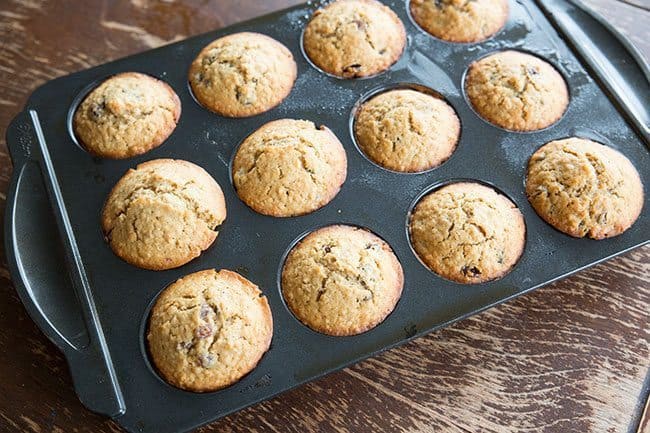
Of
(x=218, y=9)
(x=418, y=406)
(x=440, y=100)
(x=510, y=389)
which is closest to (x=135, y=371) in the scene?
(x=418, y=406)

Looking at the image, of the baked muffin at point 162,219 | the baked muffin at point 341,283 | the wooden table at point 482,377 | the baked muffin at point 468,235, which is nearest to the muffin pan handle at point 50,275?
the baked muffin at point 162,219

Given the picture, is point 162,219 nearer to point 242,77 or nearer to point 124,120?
point 124,120

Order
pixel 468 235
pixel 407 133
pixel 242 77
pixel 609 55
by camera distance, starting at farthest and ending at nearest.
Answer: pixel 609 55 < pixel 242 77 < pixel 407 133 < pixel 468 235

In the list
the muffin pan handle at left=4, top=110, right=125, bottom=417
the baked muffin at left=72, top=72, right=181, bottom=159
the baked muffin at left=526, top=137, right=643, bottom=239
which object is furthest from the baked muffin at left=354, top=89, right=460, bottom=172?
the muffin pan handle at left=4, top=110, right=125, bottom=417

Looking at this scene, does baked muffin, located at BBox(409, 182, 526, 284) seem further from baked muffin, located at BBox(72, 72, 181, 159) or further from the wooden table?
baked muffin, located at BBox(72, 72, 181, 159)

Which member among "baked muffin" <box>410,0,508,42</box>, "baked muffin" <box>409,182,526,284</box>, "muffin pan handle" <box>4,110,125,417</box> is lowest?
"muffin pan handle" <box>4,110,125,417</box>

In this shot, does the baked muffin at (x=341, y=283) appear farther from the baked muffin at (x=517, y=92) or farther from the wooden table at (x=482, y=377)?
the baked muffin at (x=517, y=92)

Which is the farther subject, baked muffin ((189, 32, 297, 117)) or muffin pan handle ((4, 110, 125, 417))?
baked muffin ((189, 32, 297, 117))

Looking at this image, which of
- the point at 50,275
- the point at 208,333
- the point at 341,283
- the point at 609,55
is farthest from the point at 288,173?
the point at 609,55
